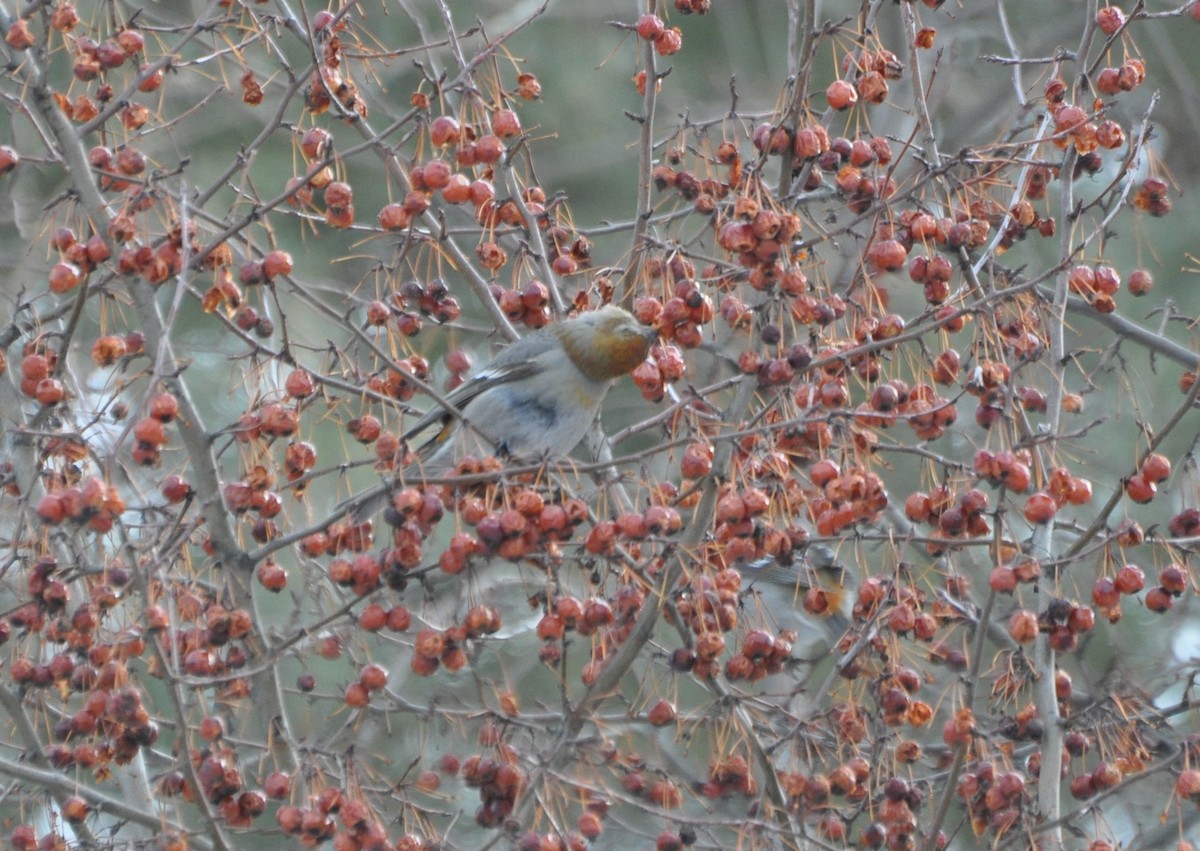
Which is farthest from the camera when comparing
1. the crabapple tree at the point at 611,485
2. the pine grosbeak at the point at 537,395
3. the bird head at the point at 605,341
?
the pine grosbeak at the point at 537,395

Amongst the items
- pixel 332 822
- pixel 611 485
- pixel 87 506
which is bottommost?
pixel 332 822

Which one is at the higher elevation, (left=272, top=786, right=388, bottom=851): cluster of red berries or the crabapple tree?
the crabapple tree

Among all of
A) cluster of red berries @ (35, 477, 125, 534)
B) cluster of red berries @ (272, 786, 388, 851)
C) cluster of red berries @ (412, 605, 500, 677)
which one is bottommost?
cluster of red berries @ (272, 786, 388, 851)

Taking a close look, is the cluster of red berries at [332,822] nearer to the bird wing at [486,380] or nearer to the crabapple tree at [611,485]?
the crabapple tree at [611,485]

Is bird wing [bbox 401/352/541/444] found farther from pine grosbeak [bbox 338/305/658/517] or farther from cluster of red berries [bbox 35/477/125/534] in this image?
cluster of red berries [bbox 35/477/125/534]

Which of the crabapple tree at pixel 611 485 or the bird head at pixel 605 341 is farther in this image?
the bird head at pixel 605 341

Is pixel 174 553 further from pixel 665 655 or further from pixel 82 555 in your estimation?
pixel 665 655

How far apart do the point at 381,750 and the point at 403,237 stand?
11.8 ft

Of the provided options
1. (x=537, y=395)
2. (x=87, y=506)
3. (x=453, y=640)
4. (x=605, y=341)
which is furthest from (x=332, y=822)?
(x=537, y=395)

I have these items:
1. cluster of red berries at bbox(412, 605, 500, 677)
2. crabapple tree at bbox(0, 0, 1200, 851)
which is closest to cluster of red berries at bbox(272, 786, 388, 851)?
crabapple tree at bbox(0, 0, 1200, 851)

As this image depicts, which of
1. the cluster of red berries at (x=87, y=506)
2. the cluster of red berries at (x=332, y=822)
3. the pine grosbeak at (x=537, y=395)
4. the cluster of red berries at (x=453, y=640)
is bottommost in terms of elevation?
the cluster of red berries at (x=332, y=822)

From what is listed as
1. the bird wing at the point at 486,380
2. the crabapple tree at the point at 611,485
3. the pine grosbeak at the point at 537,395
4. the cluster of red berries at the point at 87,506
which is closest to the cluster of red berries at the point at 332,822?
the crabapple tree at the point at 611,485

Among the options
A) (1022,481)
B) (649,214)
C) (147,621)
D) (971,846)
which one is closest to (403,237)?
(649,214)

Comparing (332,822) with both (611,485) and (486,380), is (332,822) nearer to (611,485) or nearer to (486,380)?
(611,485)
